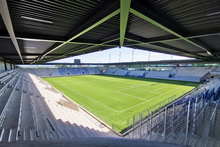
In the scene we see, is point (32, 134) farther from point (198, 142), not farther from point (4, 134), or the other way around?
point (198, 142)

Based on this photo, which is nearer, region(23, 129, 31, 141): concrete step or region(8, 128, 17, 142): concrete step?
region(8, 128, 17, 142): concrete step

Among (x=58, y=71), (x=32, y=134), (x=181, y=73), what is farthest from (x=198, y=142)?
(x=58, y=71)

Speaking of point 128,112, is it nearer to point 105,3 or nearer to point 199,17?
point 199,17

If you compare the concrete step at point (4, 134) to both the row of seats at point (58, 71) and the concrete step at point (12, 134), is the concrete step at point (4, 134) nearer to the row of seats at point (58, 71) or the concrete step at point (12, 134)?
the concrete step at point (12, 134)

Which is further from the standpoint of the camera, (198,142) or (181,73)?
(181,73)

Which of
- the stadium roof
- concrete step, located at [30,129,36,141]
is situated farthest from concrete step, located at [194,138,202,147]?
concrete step, located at [30,129,36,141]

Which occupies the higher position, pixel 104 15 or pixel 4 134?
pixel 104 15

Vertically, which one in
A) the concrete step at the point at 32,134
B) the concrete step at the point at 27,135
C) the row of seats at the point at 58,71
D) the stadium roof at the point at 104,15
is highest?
the stadium roof at the point at 104,15

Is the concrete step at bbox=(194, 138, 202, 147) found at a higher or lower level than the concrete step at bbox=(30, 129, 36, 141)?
lower

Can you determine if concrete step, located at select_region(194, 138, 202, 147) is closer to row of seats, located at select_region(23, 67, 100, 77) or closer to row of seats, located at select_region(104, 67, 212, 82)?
row of seats, located at select_region(104, 67, 212, 82)

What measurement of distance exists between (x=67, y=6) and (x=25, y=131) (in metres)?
4.75

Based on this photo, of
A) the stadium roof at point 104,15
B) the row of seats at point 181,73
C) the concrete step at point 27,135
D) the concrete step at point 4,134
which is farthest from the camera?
the row of seats at point 181,73

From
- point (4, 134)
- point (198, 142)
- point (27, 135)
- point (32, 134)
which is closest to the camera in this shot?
point (4, 134)

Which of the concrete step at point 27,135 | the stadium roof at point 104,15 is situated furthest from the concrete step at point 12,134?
the stadium roof at point 104,15
